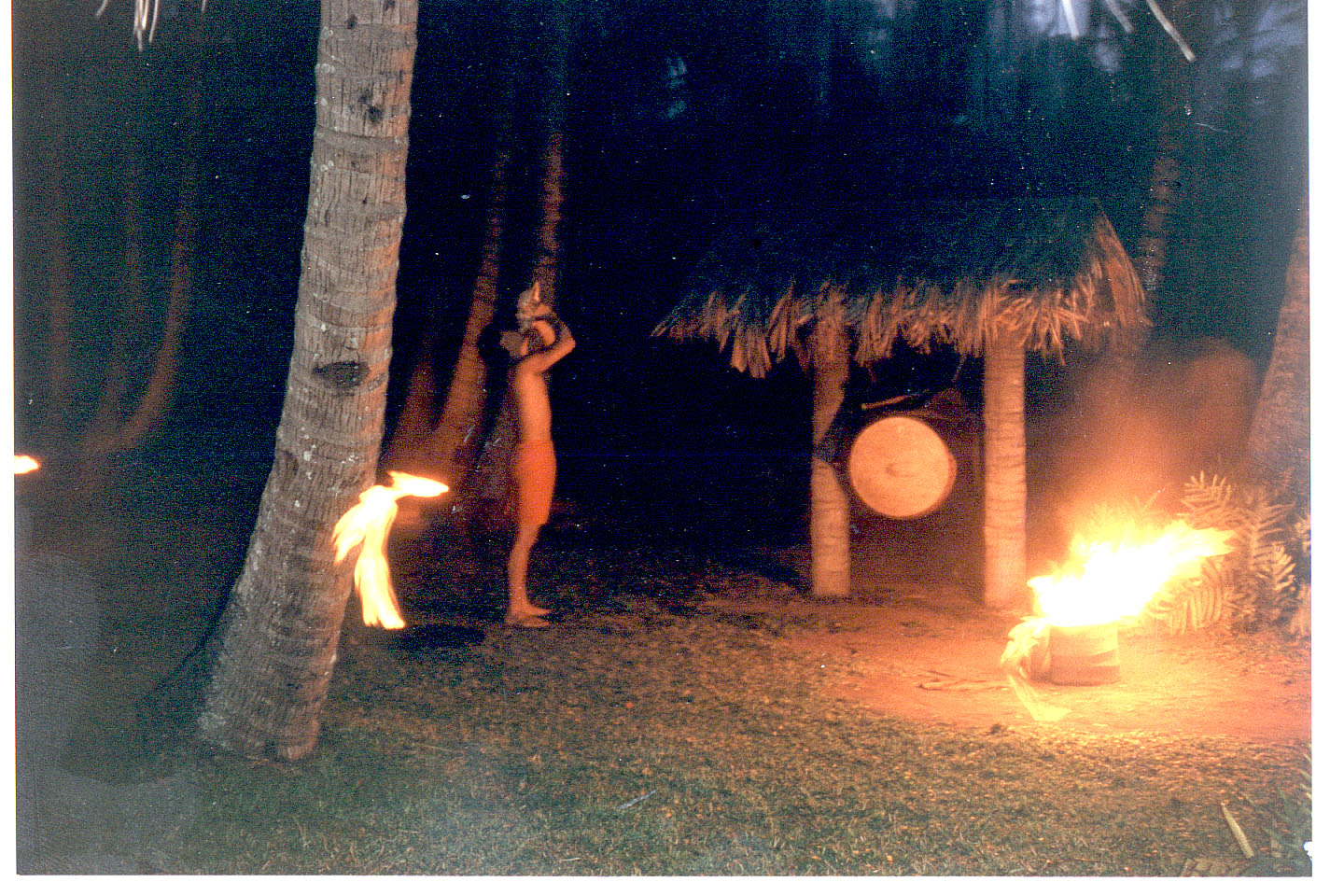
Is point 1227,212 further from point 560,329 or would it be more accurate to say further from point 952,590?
point 560,329

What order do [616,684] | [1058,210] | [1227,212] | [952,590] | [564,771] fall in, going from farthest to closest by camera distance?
[1227,212], [952,590], [1058,210], [616,684], [564,771]

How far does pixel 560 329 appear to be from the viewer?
5391mm

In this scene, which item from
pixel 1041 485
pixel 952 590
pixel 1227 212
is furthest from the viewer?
pixel 1041 485

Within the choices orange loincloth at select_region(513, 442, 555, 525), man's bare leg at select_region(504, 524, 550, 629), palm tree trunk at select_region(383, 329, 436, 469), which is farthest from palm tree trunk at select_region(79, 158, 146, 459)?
orange loincloth at select_region(513, 442, 555, 525)

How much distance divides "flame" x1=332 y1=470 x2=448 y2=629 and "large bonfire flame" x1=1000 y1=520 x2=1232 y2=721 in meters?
2.89

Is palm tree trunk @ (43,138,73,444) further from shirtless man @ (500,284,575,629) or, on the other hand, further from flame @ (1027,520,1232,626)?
flame @ (1027,520,1232,626)

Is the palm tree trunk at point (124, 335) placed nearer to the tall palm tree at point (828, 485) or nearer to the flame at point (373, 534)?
the flame at point (373, 534)

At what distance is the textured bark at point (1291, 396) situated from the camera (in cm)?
545

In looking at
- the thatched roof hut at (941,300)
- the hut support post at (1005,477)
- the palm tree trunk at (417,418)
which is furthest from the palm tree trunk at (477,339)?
the hut support post at (1005,477)

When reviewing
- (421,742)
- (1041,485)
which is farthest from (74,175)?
(1041,485)

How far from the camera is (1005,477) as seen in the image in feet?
19.2

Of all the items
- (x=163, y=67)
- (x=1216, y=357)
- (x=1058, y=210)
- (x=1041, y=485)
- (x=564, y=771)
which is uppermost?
(x=163, y=67)

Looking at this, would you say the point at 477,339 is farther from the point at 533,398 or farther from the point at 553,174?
the point at 533,398

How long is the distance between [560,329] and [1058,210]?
2.74 metres
